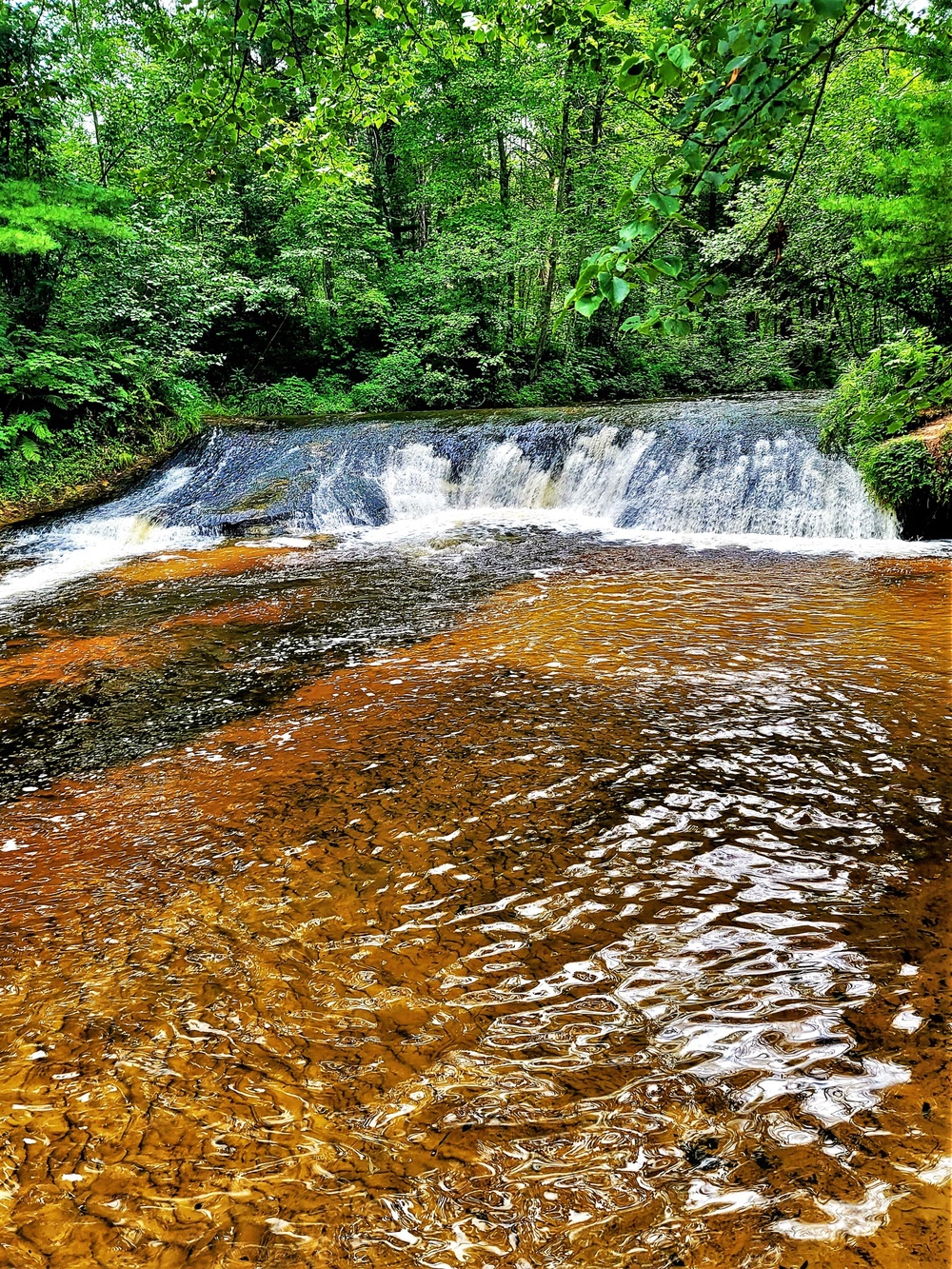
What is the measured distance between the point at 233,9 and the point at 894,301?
12317 millimetres

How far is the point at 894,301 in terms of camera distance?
10977 millimetres

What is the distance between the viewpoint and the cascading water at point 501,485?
907 cm

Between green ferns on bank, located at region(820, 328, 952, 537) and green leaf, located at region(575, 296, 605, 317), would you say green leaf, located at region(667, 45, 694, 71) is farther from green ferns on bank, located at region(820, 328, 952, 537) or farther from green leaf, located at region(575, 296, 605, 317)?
green ferns on bank, located at region(820, 328, 952, 537)

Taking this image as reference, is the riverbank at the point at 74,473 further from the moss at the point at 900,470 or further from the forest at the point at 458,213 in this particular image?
the moss at the point at 900,470

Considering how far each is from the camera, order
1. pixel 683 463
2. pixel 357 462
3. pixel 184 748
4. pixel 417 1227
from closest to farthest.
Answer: pixel 417 1227
pixel 184 748
pixel 683 463
pixel 357 462

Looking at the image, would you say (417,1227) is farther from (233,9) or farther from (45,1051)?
(233,9)

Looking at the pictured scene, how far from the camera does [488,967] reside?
7.07 feet

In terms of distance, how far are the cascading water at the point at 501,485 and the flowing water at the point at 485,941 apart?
360 cm

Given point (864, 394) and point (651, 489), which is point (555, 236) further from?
point (864, 394)

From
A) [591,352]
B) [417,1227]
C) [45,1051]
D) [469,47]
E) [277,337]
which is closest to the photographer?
[417,1227]

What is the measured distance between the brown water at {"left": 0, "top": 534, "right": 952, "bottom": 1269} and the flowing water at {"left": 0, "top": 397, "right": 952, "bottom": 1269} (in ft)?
0.04

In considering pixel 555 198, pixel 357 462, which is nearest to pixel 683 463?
pixel 357 462

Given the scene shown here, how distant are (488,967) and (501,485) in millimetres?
10479

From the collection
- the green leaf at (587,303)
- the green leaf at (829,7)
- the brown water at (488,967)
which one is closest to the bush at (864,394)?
the brown water at (488,967)
